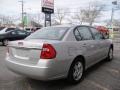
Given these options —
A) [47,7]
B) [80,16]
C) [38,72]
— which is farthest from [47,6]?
[80,16]

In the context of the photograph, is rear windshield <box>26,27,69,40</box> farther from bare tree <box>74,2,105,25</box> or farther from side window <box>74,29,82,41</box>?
bare tree <box>74,2,105,25</box>

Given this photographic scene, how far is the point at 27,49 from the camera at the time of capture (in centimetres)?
420

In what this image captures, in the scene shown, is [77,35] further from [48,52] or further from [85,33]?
[48,52]

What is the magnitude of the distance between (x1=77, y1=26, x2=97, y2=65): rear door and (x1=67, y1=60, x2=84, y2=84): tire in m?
0.38

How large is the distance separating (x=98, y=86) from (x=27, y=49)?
202 cm

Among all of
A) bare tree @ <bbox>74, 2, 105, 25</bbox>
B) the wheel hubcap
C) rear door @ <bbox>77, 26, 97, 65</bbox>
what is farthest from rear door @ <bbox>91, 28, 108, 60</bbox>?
bare tree @ <bbox>74, 2, 105, 25</bbox>

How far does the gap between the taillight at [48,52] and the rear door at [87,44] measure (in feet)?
3.71

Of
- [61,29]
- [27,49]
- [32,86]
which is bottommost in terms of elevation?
[32,86]

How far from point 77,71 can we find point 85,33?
132 centimetres

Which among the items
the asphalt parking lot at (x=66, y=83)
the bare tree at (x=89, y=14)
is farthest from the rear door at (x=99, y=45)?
the bare tree at (x=89, y=14)

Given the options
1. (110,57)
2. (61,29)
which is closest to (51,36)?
(61,29)

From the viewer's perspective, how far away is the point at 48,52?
13.1ft

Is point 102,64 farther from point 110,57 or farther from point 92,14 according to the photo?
point 92,14

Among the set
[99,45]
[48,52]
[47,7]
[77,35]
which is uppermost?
[47,7]
